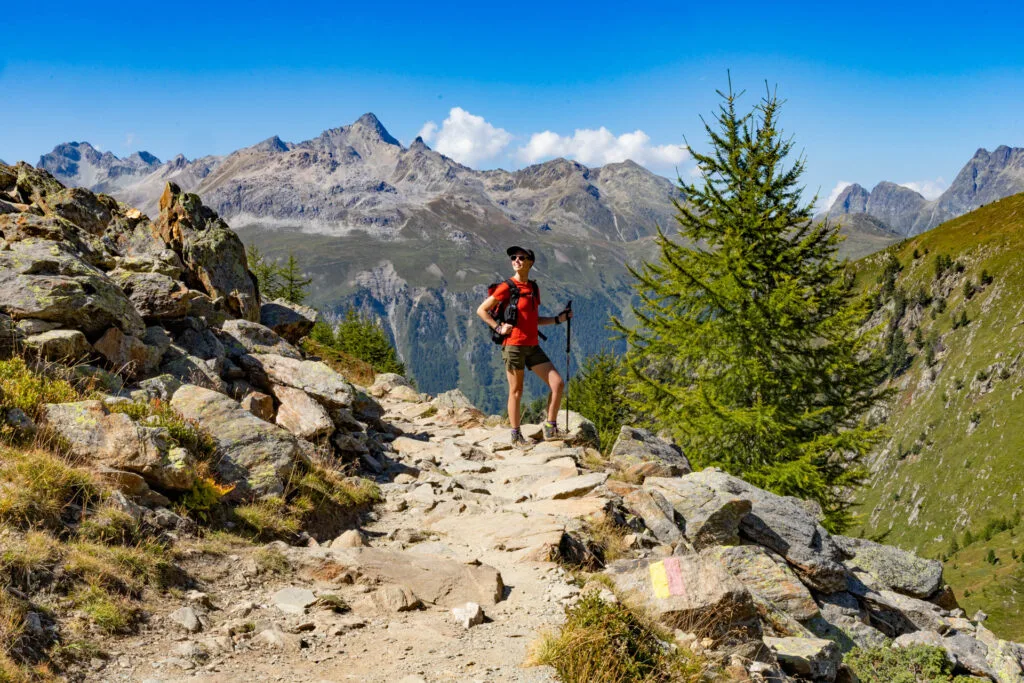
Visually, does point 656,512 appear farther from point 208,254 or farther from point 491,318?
point 208,254

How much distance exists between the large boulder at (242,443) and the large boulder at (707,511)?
641 centimetres

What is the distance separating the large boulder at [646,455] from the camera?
1377 cm

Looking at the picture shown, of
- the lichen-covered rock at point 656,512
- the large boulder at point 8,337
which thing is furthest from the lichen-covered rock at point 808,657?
the large boulder at point 8,337

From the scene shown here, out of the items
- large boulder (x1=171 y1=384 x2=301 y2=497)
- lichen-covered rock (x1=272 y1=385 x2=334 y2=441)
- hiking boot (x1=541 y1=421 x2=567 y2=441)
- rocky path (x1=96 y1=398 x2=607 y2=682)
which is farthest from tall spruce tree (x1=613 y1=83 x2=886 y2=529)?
large boulder (x1=171 y1=384 x2=301 y2=497)

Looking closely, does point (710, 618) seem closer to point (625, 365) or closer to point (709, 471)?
point (709, 471)

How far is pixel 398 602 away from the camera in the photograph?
705 cm

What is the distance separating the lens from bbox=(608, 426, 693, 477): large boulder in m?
13.8

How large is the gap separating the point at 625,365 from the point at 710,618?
12211mm

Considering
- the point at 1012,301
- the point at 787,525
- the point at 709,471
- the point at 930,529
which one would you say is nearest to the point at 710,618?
the point at 787,525

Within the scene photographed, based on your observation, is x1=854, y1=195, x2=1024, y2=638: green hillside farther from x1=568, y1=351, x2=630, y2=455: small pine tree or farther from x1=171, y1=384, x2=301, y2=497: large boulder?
x1=171, y1=384, x2=301, y2=497: large boulder

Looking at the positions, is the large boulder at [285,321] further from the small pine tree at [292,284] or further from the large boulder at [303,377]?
the small pine tree at [292,284]

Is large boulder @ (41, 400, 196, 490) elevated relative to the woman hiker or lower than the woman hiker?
lower

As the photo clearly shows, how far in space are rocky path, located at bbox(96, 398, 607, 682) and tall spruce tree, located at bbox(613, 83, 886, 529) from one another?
7771 mm

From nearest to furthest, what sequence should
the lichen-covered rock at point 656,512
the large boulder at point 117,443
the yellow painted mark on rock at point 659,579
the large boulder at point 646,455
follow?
the yellow painted mark on rock at point 659,579, the large boulder at point 117,443, the lichen-covered rock at point 656,512, the large boulder at point 646,455
